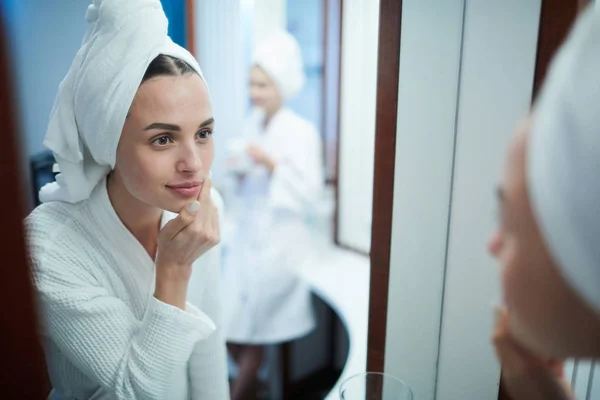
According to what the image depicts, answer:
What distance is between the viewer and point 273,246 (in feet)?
6.57

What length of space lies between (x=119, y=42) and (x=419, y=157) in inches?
20.0

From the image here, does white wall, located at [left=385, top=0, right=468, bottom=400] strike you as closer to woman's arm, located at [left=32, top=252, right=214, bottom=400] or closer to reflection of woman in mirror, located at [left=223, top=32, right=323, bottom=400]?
woman's arm, located at [left=32, top=252, right=214, bottom=400]

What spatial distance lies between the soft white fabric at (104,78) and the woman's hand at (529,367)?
0.59 metres

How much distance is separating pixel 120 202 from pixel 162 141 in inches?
6.3

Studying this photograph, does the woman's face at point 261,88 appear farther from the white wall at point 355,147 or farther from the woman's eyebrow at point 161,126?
the woman's eyebrow at point 161,126

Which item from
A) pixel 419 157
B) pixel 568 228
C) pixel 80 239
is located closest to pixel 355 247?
pixel 419 157

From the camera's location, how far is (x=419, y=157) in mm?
858

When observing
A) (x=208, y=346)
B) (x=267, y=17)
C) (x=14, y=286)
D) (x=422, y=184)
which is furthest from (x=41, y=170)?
(x=267, y=17)

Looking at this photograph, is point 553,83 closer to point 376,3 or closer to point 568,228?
point 568,228

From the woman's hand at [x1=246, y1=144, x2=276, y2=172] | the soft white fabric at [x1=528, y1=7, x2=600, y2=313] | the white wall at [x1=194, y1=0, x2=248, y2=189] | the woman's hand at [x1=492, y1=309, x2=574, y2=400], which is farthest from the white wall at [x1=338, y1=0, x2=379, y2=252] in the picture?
the soft white fabric at [x1=528, y1=7, x2=600, y2=313]

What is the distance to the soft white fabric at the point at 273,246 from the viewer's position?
6.55 feet

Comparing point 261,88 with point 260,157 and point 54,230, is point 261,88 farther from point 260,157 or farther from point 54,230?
point 54,230

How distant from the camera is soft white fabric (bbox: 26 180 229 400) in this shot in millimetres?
765

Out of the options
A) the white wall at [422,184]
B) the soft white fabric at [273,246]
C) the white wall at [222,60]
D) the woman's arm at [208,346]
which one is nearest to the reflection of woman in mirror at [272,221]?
the soft white fabric at [273,246]
